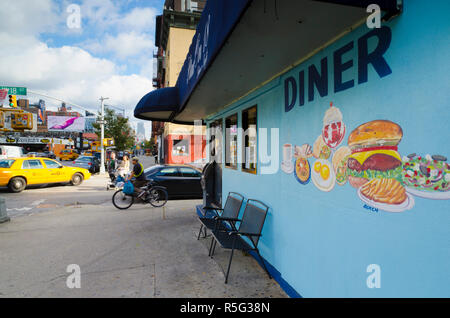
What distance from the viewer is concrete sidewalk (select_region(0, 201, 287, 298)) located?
3.69 m

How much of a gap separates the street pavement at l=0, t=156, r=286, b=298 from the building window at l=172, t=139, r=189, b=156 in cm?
1868

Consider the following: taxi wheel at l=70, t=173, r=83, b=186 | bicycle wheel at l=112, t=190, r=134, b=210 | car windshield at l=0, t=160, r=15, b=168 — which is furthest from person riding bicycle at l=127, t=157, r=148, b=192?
taxi wheel at l=70, t=173, r=83, b=186

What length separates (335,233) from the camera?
272 centimetres

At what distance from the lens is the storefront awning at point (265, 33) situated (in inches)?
81.0

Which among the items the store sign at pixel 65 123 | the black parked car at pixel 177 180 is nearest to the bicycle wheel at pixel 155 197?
the black parked car at pixel 177 180

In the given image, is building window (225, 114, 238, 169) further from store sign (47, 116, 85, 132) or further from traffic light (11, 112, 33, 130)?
store sign (47, 116, 85, 132)

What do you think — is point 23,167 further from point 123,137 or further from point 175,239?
point 123,137

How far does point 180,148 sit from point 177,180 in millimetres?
16301

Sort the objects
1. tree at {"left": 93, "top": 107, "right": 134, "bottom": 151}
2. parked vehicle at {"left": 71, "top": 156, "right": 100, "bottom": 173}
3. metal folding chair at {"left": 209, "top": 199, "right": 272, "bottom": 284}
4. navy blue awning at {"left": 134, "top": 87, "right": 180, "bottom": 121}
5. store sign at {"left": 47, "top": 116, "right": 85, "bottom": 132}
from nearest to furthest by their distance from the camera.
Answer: metal folding chair at {"left": 209, "top": 199, "right": 272, "bottom": 284} → navy blue awning at {"left": 134, "top": 87, "right": 180, "bottom": 121} → parked vehicle at {"left": 71, "top": 156, "right": 100, "bottom": 173} → tree at {"left": 93, "top": 107, "right": 134, "bottom": 151} → store sign at {"left": 47, "top": 116, "right": 85, "bottom": 132}

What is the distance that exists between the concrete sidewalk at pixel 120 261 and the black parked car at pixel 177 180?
11.1 feet

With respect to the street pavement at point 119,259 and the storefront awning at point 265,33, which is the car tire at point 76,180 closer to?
the street pavement at point 119,259
